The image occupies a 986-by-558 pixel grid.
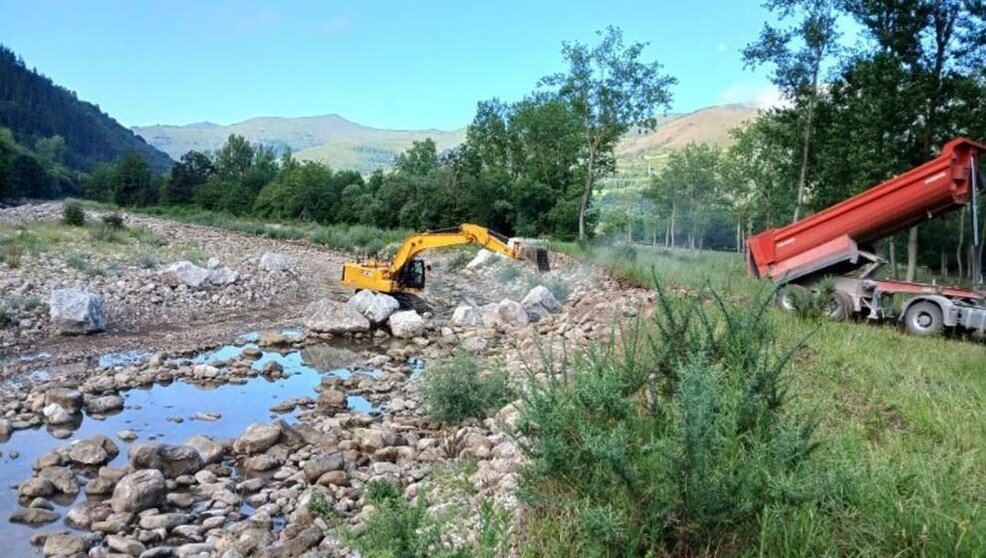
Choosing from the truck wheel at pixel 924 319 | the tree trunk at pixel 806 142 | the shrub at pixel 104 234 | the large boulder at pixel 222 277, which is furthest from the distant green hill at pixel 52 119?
the truck wheel at pixel 924 319

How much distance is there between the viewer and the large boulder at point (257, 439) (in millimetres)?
7035

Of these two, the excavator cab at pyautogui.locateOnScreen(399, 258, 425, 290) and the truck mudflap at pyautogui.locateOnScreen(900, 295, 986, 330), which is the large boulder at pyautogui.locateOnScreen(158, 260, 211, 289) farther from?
the truck mudflap at pyautogui.locateOnScreen(900, 295, 986, 330)

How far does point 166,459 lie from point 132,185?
244ft

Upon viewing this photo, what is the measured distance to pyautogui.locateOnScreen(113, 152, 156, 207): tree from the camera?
69412mm

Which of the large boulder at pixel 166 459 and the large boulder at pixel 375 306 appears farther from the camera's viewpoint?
the large boulder at pixel 375 306

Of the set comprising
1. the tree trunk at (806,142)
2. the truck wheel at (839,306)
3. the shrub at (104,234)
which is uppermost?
the tree trunk at (806,142)

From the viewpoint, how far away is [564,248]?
24141 millimetres

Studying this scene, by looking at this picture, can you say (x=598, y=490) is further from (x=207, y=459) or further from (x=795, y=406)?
(x=207, y=459)

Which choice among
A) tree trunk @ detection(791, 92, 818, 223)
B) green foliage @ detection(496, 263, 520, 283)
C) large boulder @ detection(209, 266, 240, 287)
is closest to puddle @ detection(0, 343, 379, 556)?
large boulder @ detection(209, 266, 240, 287)

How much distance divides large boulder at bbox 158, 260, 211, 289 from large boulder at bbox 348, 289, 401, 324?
14.8 feet

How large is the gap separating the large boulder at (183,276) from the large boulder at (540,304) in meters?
8.07

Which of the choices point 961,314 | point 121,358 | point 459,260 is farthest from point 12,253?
point 961,314

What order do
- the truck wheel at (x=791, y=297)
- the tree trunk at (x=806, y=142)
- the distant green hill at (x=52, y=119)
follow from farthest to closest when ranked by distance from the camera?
the distant green hill at (x=52, y=119) < the tree trunk at (x=806, y=142) < the truck wheel at (x=791, y=297)

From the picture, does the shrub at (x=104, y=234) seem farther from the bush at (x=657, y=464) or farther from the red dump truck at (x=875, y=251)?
the bush at (x=657, y=464)
